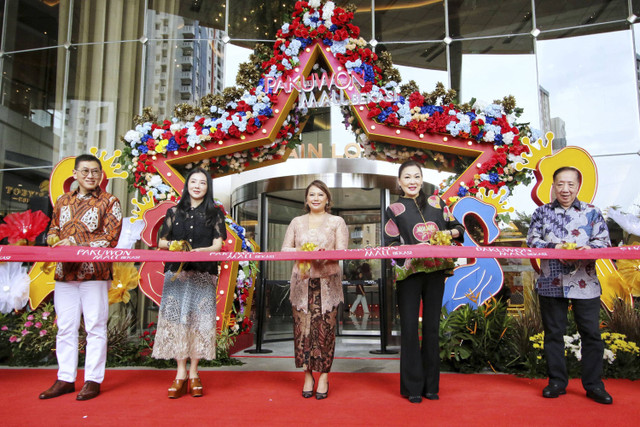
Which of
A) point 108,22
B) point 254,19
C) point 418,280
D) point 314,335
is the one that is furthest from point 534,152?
point 108,22

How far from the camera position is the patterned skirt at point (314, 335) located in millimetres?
3625

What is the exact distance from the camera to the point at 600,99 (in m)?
8.32

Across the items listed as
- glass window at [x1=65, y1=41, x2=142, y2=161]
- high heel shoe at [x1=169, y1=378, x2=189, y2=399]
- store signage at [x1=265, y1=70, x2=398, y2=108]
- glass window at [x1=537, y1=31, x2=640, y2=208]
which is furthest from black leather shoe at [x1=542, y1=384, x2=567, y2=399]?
glass window at [x1=65, y1=41, x2=142, y2=161]

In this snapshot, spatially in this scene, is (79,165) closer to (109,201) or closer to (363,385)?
(109,201)

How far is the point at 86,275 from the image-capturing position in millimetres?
3660

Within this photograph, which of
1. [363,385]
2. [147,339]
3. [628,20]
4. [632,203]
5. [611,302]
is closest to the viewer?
[363,385]

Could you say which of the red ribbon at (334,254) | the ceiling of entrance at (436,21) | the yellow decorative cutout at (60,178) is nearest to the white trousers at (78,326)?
the red ribbon at (334,254)

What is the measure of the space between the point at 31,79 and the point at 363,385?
932cm

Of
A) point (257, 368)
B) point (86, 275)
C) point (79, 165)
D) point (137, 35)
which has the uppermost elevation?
point (137, 35)

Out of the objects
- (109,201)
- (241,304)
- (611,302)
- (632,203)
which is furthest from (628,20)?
(109,201)

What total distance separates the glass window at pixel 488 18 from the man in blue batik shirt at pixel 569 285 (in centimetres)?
638

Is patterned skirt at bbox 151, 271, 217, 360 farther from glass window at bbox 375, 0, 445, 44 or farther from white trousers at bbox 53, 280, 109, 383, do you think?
glass window at bbox 375, 0, 445, 44

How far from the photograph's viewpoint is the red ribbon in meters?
3.34

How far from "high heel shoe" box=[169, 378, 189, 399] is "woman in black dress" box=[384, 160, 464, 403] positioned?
5.23 feet
